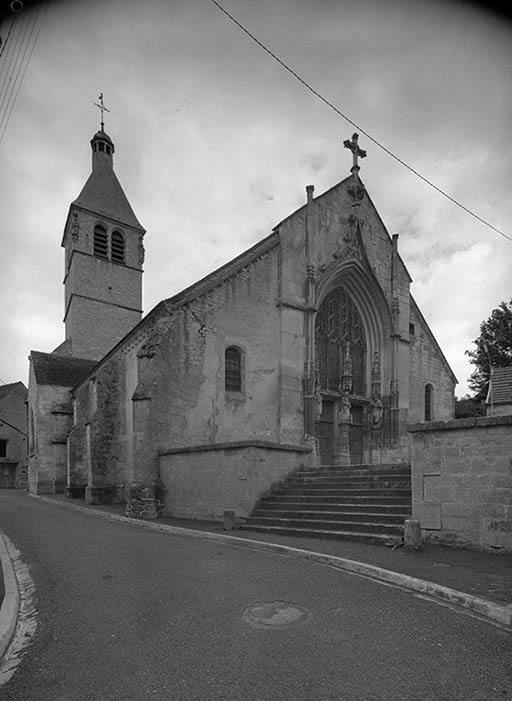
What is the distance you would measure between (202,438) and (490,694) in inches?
481

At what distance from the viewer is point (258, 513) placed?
34.8 ft

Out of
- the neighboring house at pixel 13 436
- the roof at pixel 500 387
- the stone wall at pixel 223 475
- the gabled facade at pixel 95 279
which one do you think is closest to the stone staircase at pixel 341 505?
the stone wall at pixel 223 475

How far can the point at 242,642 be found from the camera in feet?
12.4

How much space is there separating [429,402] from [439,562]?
667 inches

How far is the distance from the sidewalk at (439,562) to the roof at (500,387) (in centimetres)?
1419

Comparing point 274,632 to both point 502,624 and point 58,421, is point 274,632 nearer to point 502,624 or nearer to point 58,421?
point 502,624

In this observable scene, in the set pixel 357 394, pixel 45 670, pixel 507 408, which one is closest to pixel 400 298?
pixel 357 394

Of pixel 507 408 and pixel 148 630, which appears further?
pixel 507 408

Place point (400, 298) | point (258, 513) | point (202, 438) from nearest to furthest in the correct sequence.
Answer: point (258, 513), point (202, 438), point (400, 298)

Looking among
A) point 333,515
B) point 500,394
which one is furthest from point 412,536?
point 500,394

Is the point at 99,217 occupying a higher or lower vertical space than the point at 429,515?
higher

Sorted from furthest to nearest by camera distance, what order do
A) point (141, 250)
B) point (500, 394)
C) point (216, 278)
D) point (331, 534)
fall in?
point (141, 250)
point (500, 394)
point (216, 278)
point (331, 534)

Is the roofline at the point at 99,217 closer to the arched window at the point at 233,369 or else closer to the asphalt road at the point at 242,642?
the arched window at the point at 233,369

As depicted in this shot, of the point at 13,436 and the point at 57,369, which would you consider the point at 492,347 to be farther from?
the point at 13,436
